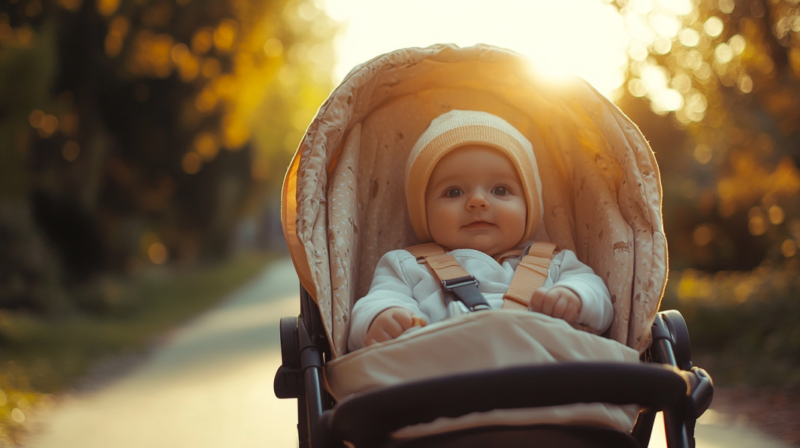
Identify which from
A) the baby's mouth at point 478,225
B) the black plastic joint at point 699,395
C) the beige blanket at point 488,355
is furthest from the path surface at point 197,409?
the beige blanket at point 488,355

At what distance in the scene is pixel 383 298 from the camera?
96.7 inches

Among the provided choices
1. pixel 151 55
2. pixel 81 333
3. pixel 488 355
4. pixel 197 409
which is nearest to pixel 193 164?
pixel 151 55

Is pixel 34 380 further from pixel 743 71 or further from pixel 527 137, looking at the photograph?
pixel 743 71

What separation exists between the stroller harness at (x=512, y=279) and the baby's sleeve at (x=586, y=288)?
0.05 m

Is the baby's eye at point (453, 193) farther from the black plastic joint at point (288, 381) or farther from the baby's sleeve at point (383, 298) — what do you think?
the black plastic joint at point (288, 381)

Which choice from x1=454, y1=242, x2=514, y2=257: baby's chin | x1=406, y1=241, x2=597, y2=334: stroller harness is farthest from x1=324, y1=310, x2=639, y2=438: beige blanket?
x1=454, y1=242, x2=514, y2=257: baby's chin

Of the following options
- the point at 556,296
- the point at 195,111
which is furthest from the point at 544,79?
the point at 195,111

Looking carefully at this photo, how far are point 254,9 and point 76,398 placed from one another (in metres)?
10.8

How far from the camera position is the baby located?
2.61m

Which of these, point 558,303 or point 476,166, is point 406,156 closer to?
point 476,166

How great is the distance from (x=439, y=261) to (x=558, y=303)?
1.69ft

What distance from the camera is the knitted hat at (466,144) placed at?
2.73 meters

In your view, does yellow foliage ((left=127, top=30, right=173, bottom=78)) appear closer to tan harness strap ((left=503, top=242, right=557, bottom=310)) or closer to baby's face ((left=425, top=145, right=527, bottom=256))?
baby's face ((left=425, top=145, right=527, bottom=256))

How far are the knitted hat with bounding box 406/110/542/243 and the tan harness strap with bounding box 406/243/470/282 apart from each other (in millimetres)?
116
